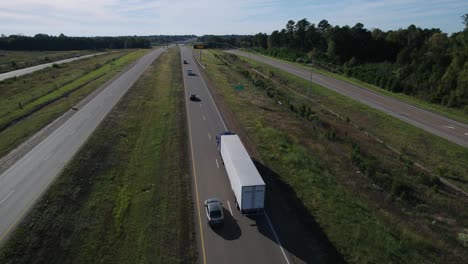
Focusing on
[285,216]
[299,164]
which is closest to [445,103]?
[299,164]

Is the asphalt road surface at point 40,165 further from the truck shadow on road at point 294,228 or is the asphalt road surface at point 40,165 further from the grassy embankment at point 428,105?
the grassy embankment at point 428,105

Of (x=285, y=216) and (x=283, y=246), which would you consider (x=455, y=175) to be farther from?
(x=283, y=246)

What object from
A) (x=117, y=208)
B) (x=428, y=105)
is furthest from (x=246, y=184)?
(x=428, y=105)

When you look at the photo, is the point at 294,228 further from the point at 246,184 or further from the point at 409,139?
the point at 409,139

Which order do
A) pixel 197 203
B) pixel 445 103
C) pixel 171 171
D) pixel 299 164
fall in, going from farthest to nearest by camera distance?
pixel 445 103, pixel 299 164, pixel 171 171, pixel 197 203

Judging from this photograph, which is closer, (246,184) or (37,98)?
(246,184)

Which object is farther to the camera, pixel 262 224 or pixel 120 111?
pixel 120 111

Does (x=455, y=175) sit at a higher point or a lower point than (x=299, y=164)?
lower

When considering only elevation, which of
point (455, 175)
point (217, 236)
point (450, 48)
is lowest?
point (455, 175)

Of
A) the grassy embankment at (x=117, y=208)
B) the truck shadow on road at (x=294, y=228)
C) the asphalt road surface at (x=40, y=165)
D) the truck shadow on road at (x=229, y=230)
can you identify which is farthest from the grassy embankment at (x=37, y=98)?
the truck shadow on road at (x=294, y=228)
